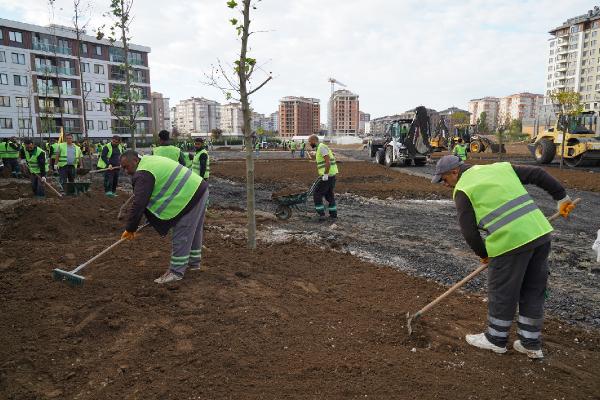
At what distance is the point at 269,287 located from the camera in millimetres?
4312

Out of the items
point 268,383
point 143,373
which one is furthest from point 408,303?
point 143,373

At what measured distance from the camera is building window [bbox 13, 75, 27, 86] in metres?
A: 37.8

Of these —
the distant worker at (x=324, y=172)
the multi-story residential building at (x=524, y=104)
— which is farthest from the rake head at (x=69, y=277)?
the multi-story residential building at (x=524, y=104)

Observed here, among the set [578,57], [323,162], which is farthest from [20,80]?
[578,57]

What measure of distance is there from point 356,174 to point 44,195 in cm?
1177

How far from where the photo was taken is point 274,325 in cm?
347

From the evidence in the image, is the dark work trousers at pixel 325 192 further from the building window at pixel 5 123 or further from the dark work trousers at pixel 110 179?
the building window at pixel 5 123

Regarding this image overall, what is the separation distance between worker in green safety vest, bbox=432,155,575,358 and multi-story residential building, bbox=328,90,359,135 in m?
108

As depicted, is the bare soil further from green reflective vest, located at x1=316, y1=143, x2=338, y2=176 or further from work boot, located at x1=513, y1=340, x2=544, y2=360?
green reflective vest, located at x1=316, y1=143, x2=338, y2=176

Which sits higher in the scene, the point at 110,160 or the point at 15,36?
the point at 15,36

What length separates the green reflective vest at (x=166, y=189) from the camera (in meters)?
4.12

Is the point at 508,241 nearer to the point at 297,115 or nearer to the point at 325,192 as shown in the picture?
the point at 325,192

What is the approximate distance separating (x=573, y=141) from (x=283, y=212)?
17547 mm

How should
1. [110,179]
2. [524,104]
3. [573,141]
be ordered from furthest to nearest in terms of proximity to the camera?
[524,104], [573,141], [110,179]
